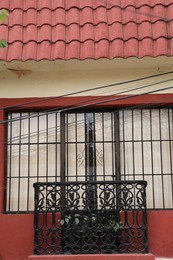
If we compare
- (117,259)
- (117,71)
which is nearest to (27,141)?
(117,71)

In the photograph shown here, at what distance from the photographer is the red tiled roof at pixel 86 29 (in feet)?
20.4

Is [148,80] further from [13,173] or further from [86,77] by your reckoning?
[13,173]

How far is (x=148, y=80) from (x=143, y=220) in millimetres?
2337

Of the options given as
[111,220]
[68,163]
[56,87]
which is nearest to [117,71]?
[56,87]

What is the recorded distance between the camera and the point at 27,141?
6.84 m

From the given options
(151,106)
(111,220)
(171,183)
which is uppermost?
(151,106)

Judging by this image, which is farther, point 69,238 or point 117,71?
point 117,71

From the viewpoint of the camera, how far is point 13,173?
22.2 ft

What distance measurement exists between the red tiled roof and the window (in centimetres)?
114

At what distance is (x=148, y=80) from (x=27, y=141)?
7.69 ft

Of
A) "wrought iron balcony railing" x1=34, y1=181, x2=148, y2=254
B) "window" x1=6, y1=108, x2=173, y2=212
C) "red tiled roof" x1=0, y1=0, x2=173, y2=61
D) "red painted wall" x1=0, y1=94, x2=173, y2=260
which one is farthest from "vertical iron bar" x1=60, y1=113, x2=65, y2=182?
"red tiled roof" x1=0, y1=0, x2=173, y2=61

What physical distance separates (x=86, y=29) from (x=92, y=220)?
10.2 feet

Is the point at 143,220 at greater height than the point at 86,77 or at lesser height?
lesser

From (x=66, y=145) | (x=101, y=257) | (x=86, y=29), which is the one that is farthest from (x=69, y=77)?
(x=101, y=257)
